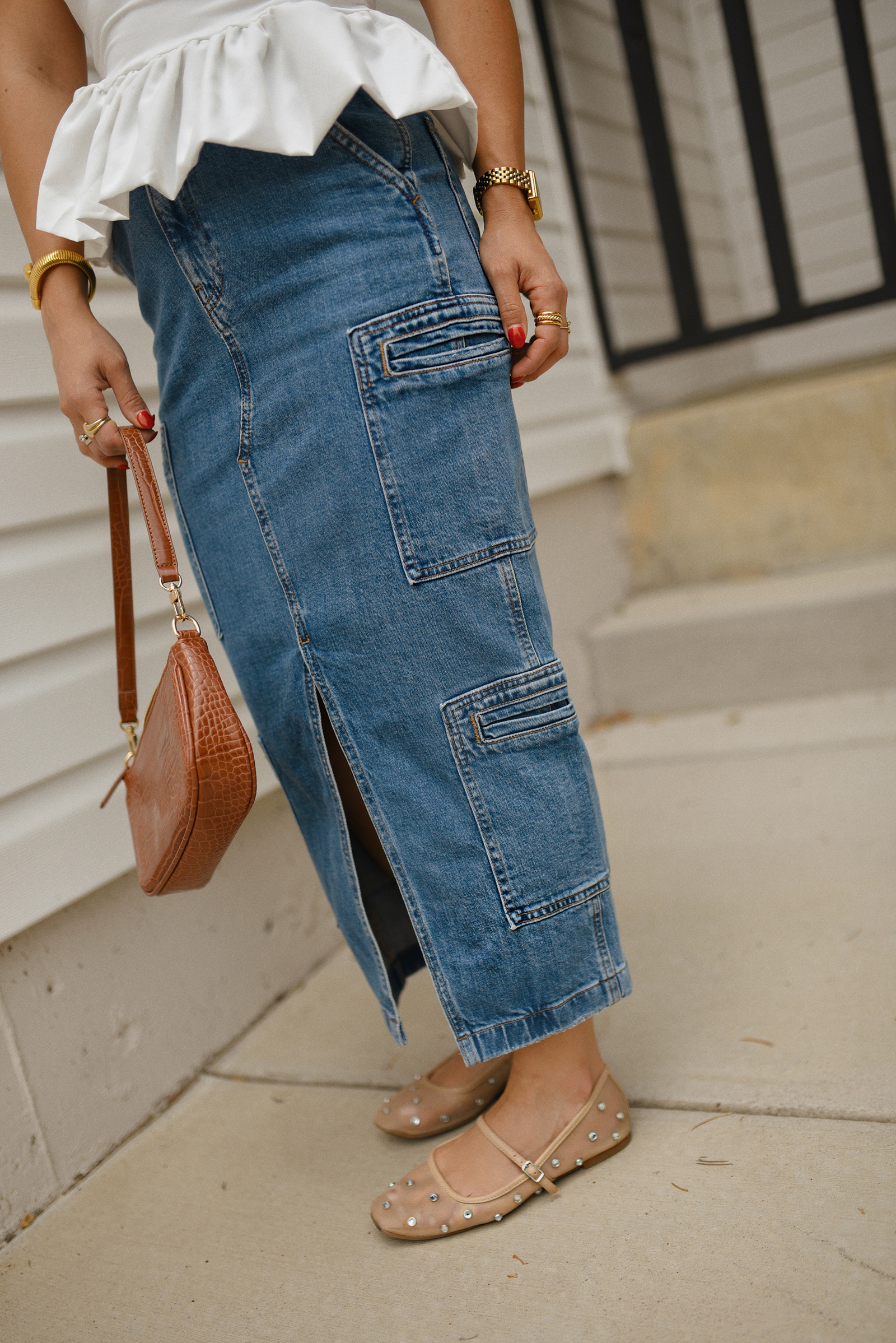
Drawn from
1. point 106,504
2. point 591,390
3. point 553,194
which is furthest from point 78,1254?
point 553,194

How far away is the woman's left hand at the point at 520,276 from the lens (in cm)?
120

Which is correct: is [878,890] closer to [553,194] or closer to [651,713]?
[651,713]

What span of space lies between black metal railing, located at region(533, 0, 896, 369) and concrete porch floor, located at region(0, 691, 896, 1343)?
170cm

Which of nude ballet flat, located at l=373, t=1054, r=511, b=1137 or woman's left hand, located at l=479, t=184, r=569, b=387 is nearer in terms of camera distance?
woman's left hand, located at l=479, t=184, r=569, b=387

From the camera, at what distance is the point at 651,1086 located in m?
1.44

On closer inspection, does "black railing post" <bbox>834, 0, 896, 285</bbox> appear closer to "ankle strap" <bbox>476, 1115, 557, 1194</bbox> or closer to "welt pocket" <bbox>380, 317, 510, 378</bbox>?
"welt pocket" <bbox>380, 317, 510, 378</bbox>

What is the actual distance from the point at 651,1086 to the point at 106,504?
1.25 m

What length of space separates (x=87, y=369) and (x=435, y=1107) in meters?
1.06

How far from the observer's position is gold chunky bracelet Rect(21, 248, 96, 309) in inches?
48.5

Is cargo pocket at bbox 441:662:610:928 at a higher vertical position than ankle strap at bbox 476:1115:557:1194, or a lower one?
higher

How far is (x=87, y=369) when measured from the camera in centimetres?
118

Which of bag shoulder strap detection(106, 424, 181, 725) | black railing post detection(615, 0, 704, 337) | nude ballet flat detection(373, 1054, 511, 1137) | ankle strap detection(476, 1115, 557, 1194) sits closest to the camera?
bag shoulder strap detection(106, 424, 181, 725)

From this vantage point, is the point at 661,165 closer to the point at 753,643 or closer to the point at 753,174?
the point at 753,174

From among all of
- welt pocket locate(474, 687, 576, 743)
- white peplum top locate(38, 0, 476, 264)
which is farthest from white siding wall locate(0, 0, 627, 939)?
welt pocket locate(474, 687, 576, 743)
